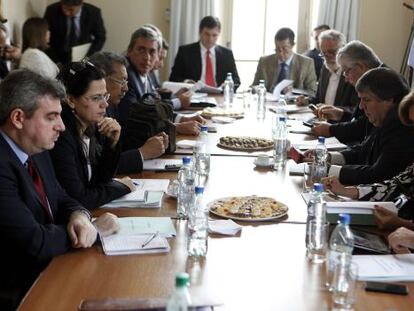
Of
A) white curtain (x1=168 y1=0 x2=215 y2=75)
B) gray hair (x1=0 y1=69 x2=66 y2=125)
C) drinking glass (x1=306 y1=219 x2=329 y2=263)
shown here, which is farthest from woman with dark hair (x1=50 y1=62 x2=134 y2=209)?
white curtain (x1=168 y1=0 x2=215 y2=75)

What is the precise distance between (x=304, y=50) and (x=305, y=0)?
588 millimetres

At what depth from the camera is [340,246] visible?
177 cm

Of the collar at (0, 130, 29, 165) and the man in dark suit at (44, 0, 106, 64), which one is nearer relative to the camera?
the collar at (0, 130, 29, 165)

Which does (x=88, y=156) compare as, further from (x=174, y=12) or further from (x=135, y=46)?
(x=174, y=12)

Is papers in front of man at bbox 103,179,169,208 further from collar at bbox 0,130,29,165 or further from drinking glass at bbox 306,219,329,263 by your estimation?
drinking glass at bbox 306,219,329,263

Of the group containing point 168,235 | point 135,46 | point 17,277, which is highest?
point 135,46

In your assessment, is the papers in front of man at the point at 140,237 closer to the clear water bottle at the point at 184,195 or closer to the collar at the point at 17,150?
the clear water bottle at the point at 184,195

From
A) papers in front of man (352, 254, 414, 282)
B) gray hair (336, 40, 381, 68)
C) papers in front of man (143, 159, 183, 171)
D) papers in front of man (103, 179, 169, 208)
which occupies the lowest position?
papers in front of man (143, 159, 183, 171)

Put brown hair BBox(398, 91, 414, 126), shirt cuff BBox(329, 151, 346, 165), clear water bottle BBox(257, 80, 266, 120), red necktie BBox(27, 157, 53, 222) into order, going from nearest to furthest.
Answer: red necktie BBox(27, 157, 53, 222) → brown hair BBox(398, 91, 414, 126) → shirt cuff BBox(329, 151, 346, 165) → clear water bottle BBox(257, 80, 266, 120)

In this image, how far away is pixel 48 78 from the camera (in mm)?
2115

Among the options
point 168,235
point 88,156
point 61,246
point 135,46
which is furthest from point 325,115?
point 61,246

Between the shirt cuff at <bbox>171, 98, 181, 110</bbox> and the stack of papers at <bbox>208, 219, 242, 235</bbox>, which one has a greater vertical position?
the stack of papers at <bbox>208, 219, 242, 235</bbox>

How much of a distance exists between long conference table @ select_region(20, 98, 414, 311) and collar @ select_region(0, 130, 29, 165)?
41 centimetres

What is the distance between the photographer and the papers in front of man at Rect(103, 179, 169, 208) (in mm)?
2377
